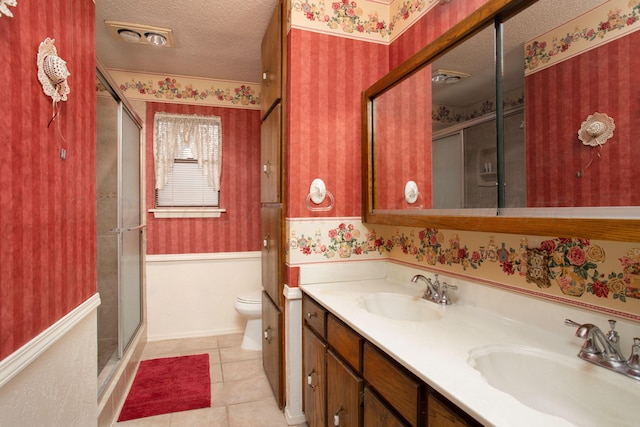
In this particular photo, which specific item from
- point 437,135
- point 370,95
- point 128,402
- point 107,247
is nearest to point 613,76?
point 437,135

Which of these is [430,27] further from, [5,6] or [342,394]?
[342,394]

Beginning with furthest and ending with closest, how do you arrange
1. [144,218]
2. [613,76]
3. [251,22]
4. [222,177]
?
[222,177], [144,218], [251,22], [613,76]

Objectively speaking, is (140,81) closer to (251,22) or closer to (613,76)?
(251,22)

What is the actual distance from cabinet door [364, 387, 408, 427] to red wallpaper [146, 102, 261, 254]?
8.53 ft

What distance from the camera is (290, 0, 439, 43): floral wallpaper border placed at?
1.96 meters

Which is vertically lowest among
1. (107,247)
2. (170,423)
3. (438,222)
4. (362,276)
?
(170,423)

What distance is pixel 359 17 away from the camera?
6.88 feet

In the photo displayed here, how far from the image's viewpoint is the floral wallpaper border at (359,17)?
77.2 inches

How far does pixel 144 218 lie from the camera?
3307 millimetres

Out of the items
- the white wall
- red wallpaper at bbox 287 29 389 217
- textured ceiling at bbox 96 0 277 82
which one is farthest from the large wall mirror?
the white wall

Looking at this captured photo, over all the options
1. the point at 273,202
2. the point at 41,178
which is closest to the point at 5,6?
the point at 41,178

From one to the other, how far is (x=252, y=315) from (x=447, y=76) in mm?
2481

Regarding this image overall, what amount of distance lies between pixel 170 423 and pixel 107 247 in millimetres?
1232

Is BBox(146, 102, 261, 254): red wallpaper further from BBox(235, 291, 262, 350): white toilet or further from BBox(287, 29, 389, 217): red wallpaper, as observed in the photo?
BBox(287, 29, 389, 217): red wallpaper
